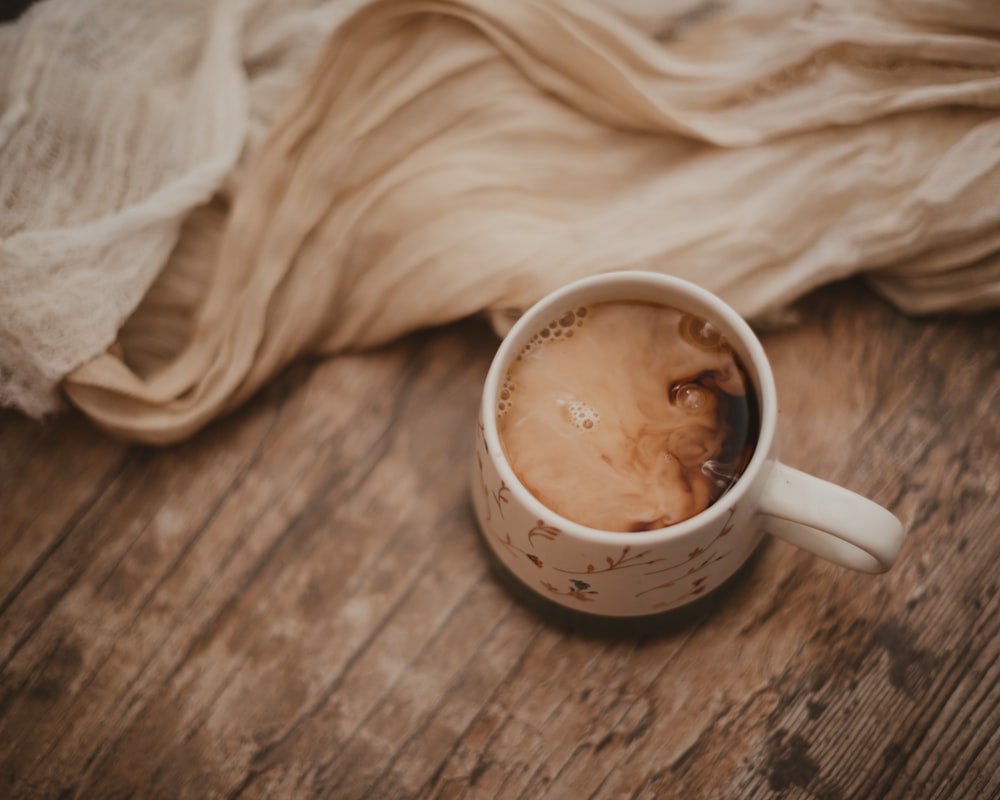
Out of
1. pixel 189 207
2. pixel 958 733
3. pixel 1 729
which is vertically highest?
pixel 189 207

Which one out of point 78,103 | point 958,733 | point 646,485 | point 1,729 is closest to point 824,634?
point 958,733

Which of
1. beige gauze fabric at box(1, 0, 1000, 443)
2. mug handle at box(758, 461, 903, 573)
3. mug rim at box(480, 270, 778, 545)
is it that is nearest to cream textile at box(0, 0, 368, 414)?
beige gauze fabric at box(1, 0, 1000, 443)

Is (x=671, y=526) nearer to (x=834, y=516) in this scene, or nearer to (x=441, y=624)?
(x=834, y=516)

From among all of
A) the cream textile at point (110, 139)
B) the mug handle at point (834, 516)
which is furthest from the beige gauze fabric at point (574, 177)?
the mug handle at point (834, 516)

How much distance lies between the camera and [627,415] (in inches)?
23.3

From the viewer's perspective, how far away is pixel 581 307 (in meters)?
0.60

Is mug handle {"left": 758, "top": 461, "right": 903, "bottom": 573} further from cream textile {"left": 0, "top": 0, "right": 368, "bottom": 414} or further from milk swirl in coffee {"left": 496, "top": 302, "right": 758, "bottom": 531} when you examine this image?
cream textile {"left": 0, "top": 0, "right": 368, "bottom": 414}

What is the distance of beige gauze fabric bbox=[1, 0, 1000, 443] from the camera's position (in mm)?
684

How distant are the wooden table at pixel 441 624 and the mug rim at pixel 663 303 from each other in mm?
162

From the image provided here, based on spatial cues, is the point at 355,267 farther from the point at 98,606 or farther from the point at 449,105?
the point at 98,606

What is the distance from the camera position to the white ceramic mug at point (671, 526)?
1.66 ft

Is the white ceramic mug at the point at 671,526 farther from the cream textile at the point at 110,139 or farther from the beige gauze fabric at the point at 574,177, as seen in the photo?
the cream textile at the point at 110,139

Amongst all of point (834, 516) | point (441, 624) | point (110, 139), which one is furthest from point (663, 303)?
point (110, 139)

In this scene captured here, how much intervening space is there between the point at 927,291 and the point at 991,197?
87 mm
